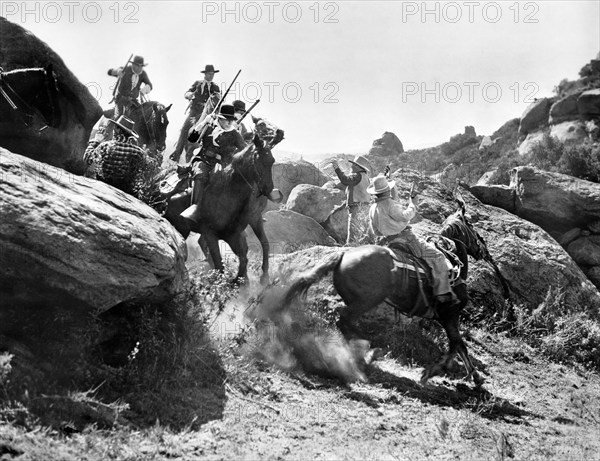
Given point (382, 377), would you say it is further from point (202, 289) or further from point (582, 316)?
point (582, 316)

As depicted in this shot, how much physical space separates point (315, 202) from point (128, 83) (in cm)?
622

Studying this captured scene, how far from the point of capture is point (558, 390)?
969 centimetres

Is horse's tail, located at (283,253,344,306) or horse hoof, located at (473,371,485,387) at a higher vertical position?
horse's tail, located at (283,253,344,306)

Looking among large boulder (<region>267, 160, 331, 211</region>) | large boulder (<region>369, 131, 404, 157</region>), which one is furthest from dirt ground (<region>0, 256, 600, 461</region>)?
large boulder (<region>369, 131, 404, 157</region>)

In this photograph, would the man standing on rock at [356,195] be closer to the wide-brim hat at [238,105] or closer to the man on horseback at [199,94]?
the wide-brim hat at [238,105]

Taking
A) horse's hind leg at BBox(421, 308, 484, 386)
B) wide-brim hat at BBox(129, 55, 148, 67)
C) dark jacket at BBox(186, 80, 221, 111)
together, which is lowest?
horse's hind leg at BBox(421, 308, 484, 386)

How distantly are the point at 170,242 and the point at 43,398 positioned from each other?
2.37m

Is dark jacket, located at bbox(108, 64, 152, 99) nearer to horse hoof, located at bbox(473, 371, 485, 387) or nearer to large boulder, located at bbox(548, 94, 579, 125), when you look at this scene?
horse hoof, located at bbox(473, 371, 485, 387)

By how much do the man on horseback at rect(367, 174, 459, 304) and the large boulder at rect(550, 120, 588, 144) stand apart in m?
32.2

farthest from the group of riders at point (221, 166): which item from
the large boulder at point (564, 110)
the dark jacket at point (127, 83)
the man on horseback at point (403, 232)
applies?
the large boulder at point (564, 110)

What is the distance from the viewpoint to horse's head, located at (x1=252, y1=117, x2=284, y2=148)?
9703 mm

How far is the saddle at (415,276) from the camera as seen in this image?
912 centimetres

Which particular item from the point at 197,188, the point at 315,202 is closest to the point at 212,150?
the point at 197,188

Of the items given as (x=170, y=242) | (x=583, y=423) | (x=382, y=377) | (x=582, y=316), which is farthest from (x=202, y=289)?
(x=582, y=316)
